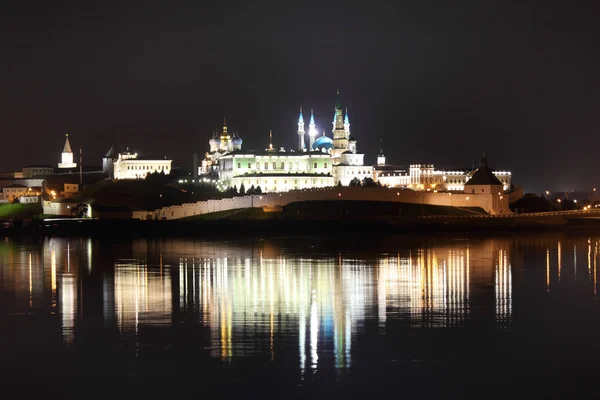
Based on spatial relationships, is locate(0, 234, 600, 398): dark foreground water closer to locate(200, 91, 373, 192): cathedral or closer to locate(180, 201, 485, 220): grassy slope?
locate(180, 201, 485, 220): grassy slope

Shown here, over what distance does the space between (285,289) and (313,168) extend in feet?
230

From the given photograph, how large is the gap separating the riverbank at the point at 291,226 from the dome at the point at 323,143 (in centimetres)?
4155

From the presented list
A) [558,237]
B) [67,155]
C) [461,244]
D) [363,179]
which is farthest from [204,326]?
[67,155]

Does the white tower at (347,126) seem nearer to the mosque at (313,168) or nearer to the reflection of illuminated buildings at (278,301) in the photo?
the mosque at (313,168)

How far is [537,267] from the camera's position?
1256 inches

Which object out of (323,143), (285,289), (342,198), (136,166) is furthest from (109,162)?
(285,289)

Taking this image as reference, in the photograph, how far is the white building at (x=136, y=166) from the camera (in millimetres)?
103562

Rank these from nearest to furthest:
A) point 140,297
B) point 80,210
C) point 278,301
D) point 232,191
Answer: point 278,301 < point 140,297 < point 80,210 < point 232,191

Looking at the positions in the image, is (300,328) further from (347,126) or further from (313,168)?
(347,126)

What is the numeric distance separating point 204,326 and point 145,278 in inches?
356

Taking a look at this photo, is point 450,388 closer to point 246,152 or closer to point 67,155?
point 246,152

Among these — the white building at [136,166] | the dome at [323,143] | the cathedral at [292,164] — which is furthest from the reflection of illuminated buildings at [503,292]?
the white building at [136,166]

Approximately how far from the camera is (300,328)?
18.8m

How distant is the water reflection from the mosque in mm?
48686
